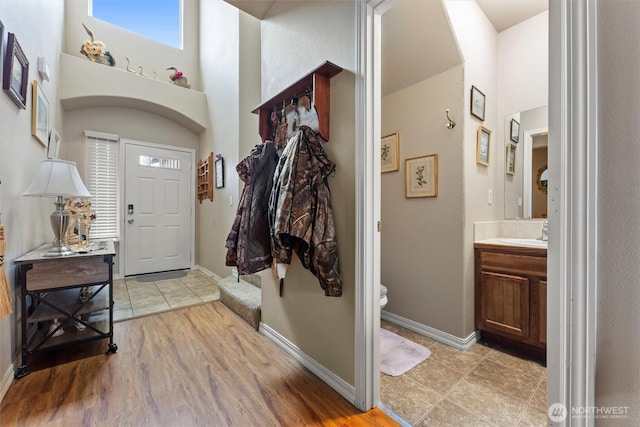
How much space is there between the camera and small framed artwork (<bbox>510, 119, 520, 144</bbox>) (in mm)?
2273

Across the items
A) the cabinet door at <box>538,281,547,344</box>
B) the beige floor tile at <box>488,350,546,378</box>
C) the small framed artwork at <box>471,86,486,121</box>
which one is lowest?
the beige floor tile at <box>488,350,546,378</box>

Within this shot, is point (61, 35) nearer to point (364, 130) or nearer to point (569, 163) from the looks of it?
point (364, 130)

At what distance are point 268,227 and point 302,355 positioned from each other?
0.86 meters

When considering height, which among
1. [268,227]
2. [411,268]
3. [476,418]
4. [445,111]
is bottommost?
[476,418]

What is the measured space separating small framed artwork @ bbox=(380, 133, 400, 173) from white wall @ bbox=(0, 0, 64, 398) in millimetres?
2514

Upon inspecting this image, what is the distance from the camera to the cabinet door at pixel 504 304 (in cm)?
185

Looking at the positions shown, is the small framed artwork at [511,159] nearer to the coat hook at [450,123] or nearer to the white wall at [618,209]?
the coat hook at [450,123]

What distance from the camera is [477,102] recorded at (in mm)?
2080

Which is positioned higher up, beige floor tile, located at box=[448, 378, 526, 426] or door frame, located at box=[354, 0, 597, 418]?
door frame, located at box=[354, 0, 597, 418]

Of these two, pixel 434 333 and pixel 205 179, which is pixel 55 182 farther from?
pixel 434 333

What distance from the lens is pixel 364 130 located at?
135 cm

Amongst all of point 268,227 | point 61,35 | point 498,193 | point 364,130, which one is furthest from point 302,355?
point 61,35

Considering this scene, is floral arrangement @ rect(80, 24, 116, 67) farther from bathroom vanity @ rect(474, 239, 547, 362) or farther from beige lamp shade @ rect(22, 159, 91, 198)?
bathroom vanity @ rect(474, 239, 547, 362)

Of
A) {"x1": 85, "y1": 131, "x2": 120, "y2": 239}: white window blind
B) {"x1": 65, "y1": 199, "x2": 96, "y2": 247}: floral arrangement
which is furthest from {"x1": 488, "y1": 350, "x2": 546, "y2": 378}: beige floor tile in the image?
{"x1": 85, "y1": 131, "x2": 120, "y2": 239}: white window blind
